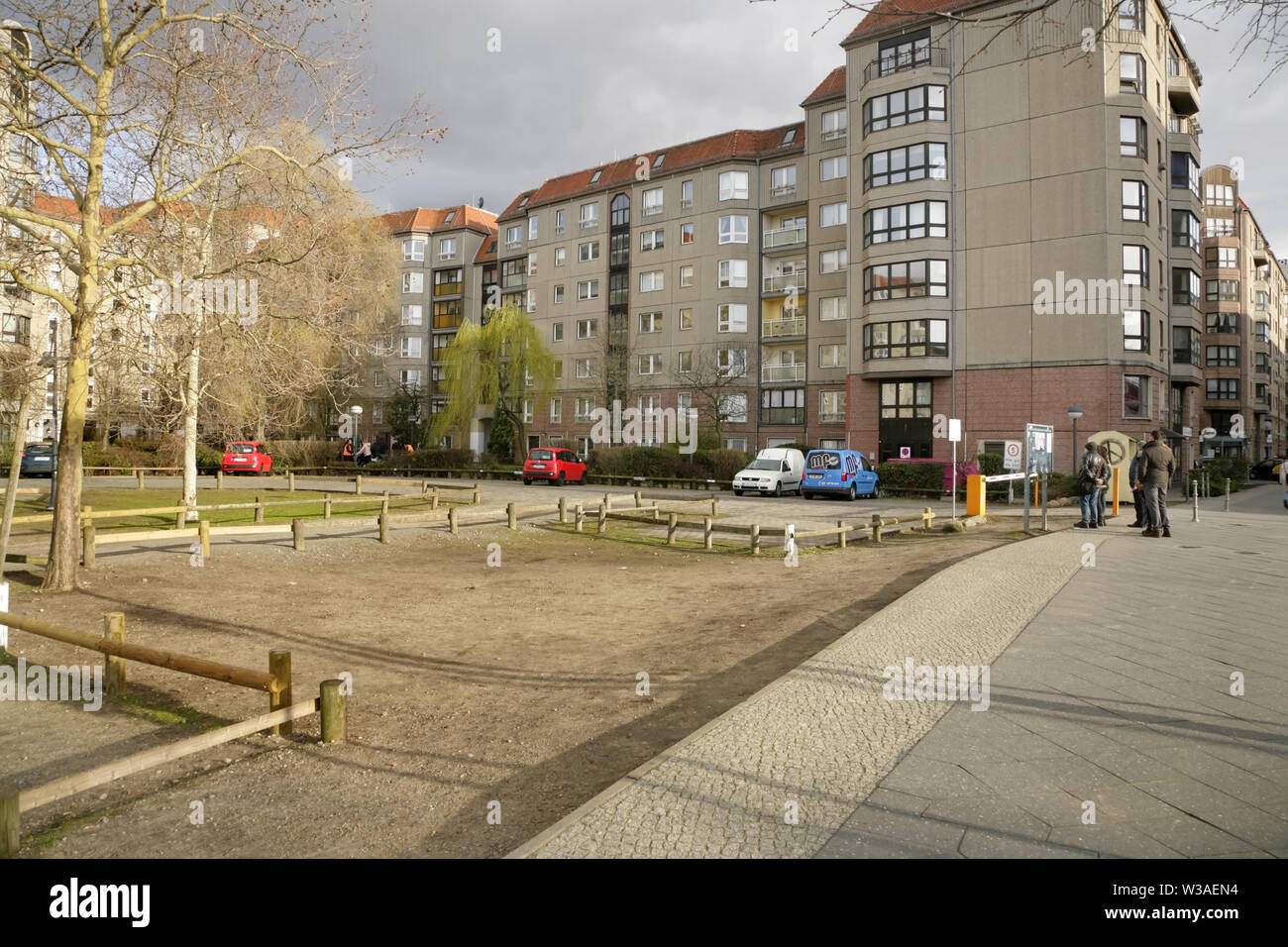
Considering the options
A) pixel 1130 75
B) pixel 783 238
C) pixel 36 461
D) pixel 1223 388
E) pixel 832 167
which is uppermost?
pixel 1130 75

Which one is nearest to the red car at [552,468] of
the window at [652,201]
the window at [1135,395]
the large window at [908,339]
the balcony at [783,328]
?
the large window at [908,339]

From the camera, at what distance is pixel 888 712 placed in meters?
5.65

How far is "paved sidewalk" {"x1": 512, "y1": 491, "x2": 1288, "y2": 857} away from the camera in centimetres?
376

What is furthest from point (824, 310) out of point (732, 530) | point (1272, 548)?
point (1272, 548)

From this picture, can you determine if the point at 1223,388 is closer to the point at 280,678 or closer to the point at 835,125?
the point at 835,125

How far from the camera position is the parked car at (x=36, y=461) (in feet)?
125

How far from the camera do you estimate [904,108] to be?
1516 inches

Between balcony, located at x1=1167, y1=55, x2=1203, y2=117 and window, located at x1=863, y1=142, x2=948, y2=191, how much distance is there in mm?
12730

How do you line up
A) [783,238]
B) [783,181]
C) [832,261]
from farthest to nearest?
[783,181]
[783,238]
[832,261]

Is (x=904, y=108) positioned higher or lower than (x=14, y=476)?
higher

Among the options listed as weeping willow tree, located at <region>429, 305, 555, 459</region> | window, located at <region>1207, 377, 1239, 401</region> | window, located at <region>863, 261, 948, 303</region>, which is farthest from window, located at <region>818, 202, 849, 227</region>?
window, located at <region>1207, 377, 1239, 401</region>

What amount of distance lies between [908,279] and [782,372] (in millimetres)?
10947

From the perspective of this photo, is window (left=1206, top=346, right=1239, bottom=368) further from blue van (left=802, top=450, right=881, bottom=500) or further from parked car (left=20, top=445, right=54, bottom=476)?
parked car (left=20, top=445, right=54, bottom=476)

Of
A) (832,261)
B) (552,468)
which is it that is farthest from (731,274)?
(552,468)
